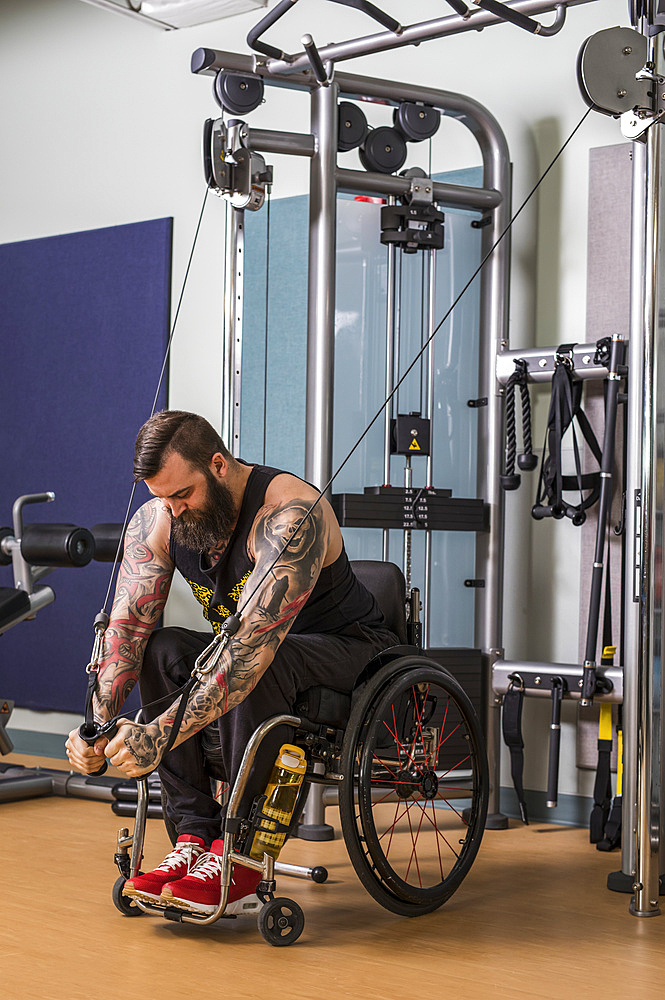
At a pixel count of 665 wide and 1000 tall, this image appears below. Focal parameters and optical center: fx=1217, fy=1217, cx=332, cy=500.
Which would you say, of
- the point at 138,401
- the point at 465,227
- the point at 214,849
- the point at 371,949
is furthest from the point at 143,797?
the point at 138,401

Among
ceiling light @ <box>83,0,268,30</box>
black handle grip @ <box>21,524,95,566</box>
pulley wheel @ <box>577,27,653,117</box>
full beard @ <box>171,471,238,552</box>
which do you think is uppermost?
ceiling light @ <box>83,0,268,30</box>

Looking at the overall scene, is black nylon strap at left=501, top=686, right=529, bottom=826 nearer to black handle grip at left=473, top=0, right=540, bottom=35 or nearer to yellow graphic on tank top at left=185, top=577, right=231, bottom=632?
yellow graphic on tank top at left=185, top=577, right=231, bottom=632

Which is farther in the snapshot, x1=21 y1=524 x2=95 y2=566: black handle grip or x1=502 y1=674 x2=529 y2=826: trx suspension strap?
x1=21 y1=524 x2=95 y2=566: black handle grip

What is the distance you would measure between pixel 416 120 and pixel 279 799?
7.00 feet

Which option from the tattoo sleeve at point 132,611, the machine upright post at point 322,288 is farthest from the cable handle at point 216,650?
the machine upright post at point 322,288

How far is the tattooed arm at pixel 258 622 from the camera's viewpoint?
229 centimetres

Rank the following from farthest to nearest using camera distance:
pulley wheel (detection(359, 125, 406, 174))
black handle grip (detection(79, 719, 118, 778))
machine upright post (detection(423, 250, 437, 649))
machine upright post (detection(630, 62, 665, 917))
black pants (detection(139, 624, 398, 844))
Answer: machine upright post (detection(423, 250, 437, 649)) < pulley wheel (detection(359, 125, 406, 174)) < machine upright post (detection(630, 62, 665, 917)) < black pants (detection(139, 624, 398, 844)) < black handle grip (detection(79, 719, 118, 778))

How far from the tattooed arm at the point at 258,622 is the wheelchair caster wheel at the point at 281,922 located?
1.19 ft

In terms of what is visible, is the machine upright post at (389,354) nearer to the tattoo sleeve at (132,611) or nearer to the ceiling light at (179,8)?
the tattoo sleeve at (132,611)

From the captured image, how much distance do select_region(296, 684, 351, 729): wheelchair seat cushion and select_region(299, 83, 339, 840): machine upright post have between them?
39.3 inches

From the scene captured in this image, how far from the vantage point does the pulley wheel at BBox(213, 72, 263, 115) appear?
3383mm

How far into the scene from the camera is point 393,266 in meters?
3.67

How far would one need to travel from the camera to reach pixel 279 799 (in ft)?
→ 7.68

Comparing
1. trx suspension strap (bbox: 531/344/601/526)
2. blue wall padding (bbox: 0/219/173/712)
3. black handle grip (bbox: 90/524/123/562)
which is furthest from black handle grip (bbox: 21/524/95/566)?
trx suspension strap (bbox: 531/344/601/526)
